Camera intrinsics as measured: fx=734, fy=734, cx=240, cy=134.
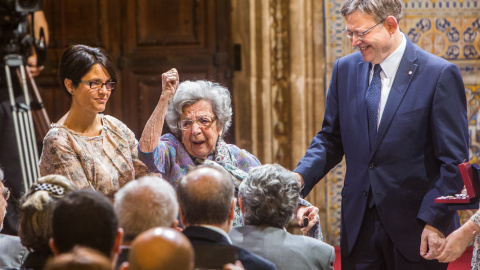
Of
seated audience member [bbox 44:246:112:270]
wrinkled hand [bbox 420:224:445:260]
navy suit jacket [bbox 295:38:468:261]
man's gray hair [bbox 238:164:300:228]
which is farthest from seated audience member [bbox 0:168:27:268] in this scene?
wrinkled hand [bbox 420:224:445:260]

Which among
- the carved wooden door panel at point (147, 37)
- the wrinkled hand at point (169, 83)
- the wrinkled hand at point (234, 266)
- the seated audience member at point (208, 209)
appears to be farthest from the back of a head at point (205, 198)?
the carved wooden door panel at point (147, 37)

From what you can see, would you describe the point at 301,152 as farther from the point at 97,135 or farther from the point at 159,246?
the point at 159,246

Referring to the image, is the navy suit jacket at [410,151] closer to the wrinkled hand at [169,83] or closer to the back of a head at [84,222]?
the wrinkled hand at [169,83]

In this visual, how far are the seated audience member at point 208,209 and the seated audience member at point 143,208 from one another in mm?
74

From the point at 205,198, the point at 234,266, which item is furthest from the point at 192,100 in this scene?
the point at 234,266

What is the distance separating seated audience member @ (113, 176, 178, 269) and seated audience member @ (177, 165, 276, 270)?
0.07m

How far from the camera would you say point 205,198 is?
222 centimetres

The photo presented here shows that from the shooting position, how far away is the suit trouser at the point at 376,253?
9.47 feet

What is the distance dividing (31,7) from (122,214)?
2.64 meters

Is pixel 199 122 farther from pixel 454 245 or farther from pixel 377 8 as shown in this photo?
pixel 454 245

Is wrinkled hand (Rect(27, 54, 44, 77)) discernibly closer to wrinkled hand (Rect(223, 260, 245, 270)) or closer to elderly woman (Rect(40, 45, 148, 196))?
elderly woman (Rect(40, 45, 148, 196))

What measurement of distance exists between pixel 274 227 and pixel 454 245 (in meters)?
0.69

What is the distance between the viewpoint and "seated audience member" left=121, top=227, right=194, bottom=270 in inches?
53.7

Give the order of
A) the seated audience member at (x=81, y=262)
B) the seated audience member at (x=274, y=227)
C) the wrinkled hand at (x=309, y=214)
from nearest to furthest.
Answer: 1. the seated audience member at (x=81, y=262)
2. the seated audience member at (x=274, y=227)
3. the wrinkled hand at (x=309, y=214)
